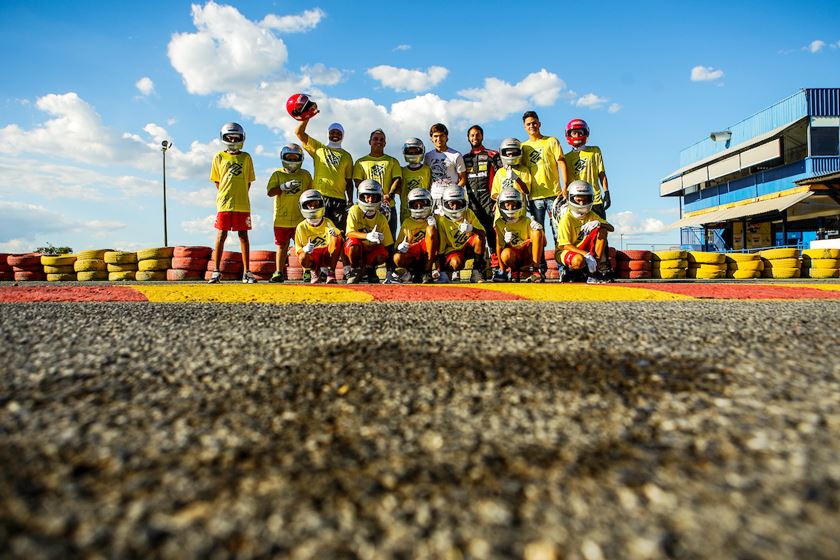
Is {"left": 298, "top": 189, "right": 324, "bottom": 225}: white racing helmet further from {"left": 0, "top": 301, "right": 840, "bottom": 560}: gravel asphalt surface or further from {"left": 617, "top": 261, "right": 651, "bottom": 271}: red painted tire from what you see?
{"left": 617, "top": 261, "right": 651, "bottom": 271}: red painted tire

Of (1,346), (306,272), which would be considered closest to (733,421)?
(1,346)

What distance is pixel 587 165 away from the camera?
6324 mm

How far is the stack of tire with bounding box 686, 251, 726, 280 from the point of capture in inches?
373

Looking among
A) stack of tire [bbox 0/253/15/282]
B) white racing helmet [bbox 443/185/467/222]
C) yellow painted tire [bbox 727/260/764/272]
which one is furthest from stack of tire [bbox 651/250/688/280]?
stack of tire [bbox 0/253/15/282]

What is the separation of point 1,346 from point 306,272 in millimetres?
4347

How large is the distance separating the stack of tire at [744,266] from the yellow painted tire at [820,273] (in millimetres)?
1114

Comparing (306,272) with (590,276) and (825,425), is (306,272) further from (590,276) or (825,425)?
(825,425)

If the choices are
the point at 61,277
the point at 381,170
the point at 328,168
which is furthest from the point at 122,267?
the point at 381,170

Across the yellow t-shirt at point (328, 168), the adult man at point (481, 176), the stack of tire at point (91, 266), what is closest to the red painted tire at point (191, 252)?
the stack of tire at point (91, 266)

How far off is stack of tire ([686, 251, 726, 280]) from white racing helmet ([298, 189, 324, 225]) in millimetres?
7378

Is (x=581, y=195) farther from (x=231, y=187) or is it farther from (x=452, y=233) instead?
(x=231, y=187)

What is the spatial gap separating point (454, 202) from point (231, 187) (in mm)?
2663

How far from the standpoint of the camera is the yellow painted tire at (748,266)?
9633mm

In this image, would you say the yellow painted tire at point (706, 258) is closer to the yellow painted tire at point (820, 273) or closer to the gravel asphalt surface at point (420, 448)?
the yellow painted tire at point (820, 273)
